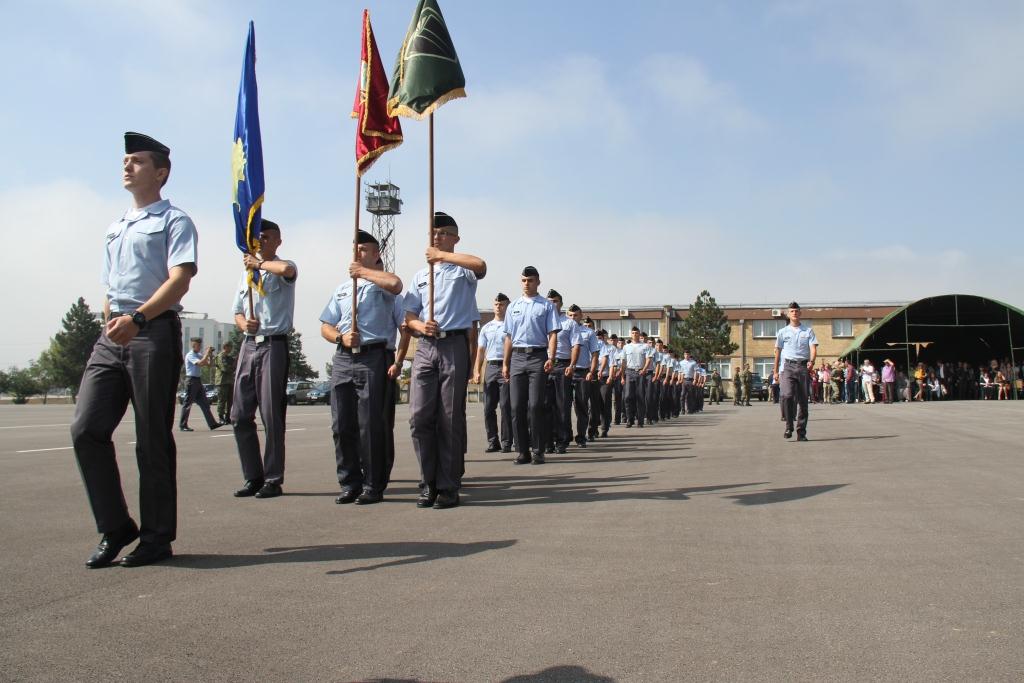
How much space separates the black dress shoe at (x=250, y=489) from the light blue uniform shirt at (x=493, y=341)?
591cm

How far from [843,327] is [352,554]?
77.3 metres

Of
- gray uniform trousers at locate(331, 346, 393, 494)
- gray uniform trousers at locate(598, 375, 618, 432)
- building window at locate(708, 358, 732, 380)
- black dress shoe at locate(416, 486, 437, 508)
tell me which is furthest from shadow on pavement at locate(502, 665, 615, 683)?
building window at locate(708, 358, 732, 380)

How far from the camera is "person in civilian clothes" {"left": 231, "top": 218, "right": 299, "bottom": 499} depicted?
7.32 meters

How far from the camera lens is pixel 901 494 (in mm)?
6852

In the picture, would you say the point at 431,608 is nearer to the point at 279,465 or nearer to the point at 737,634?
the point at 737,634

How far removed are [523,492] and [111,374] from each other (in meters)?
3.80

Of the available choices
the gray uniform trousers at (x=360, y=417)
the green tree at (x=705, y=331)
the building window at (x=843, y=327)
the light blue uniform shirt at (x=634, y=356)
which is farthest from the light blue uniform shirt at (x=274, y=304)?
the building window at (x=843, y=327)

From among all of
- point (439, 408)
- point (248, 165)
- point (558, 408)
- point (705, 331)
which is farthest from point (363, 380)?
point (705, 331)

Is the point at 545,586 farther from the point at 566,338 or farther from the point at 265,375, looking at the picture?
the point at 566,338

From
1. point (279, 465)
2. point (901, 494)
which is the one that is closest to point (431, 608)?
point (279, 465)

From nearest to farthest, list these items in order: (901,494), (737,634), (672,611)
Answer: (737,634) → (672,611) → (901,494)

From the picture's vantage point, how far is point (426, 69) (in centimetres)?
716

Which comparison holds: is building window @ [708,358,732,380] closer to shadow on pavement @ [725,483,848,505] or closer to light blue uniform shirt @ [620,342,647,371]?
light blue uniform shirt @ [620,342,647,371]

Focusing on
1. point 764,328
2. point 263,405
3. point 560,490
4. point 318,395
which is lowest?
point 560,490
